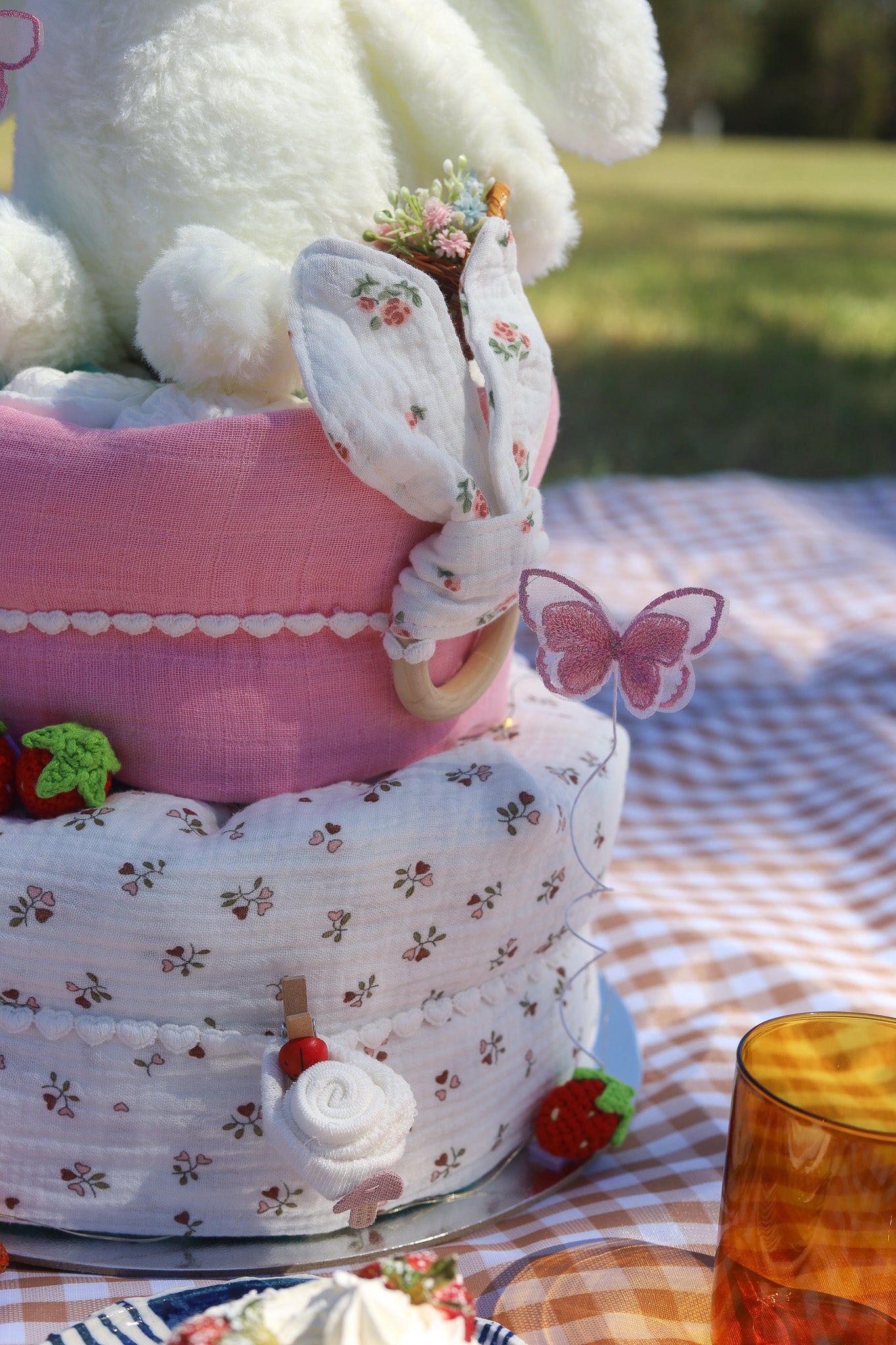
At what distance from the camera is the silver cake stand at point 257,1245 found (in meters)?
0.74

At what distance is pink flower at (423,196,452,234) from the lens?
2.44ft

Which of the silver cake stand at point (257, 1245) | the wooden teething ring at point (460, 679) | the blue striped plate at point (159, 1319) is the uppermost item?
the wooden teething ring at point (460, 679)

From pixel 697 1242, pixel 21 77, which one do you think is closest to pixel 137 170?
pixel 21 77

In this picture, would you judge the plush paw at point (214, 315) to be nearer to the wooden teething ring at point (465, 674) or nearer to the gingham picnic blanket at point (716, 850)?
the wooden teething ring at point (465, 674)

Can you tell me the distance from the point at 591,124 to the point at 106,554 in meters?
0.46

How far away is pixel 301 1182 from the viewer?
752 mm

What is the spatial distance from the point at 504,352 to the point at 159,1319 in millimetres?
552

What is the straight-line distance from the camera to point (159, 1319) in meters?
0.61

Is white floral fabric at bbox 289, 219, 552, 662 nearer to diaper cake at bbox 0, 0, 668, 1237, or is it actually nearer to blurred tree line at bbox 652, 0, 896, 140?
diaper cake at bbox 0, 0, 668, 1237

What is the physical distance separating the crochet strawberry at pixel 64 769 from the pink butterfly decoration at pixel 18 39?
0.41 m

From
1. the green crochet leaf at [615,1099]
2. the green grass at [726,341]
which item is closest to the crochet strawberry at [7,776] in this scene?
the green crochet leaf at [615,1099]

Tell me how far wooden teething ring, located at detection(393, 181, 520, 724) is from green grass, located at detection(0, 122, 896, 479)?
48 cm

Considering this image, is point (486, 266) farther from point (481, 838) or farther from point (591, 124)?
point (481, 838)

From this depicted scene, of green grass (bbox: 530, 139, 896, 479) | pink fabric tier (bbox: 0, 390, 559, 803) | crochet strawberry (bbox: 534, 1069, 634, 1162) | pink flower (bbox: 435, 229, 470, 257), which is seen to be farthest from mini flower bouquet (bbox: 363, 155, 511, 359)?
green grass (bbox: 530, 139, 896, 479)
